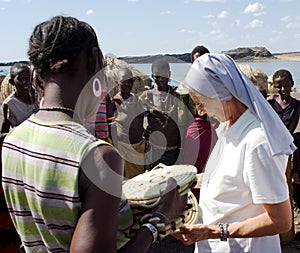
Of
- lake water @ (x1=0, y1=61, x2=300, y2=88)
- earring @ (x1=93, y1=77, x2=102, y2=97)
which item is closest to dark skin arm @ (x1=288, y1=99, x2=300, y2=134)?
lake water @ (x1=0, y1=61, x2=300, y2=88)

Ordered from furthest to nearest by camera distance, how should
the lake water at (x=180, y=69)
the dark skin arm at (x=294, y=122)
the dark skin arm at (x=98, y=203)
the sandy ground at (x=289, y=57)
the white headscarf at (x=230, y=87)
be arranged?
1. the sandy ground at (x=289, y=57)
2. the dark skin arm at (x=294, y=122)
3. the lake water at (x=180, y=69)
4. the white headscarf at (x=230, y=87)
5. the dark skin arm at (x=98, y=203)

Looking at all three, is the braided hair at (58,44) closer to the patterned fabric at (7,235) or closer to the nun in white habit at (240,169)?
the nun in white habit at (240,169)

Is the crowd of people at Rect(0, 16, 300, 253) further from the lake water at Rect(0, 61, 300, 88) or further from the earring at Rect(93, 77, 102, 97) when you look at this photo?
the lake water at Rect(0, 61, 300, 88)

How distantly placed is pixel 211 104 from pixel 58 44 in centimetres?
93

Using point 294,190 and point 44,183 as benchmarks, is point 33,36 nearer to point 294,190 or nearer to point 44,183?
point 44,183

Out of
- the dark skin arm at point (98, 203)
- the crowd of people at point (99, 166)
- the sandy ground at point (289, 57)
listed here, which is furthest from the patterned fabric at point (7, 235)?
the sandy ground at point (289, 57)

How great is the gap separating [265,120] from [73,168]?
3.13ft

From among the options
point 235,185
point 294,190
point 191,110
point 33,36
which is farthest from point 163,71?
point 33,36

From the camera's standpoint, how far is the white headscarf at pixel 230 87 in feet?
5.90

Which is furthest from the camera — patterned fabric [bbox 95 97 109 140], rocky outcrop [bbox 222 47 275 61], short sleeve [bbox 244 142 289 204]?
rocky outcrop [bbox 222 47 275 61]

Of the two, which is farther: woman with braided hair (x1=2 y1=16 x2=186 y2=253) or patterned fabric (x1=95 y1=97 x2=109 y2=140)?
patterned fabric (x1=95 y1=97 x2=109 y2=140)

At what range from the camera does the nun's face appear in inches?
76.7

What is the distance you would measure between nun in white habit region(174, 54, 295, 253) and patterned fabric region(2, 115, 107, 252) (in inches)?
31.7

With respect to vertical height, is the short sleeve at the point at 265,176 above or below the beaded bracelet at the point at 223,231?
above
